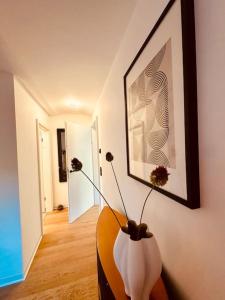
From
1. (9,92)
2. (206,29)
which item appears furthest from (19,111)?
(206,29)

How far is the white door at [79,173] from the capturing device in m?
3.25

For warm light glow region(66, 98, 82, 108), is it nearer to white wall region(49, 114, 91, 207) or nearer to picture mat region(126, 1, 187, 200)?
white wall region(49, 114, 91, 207)

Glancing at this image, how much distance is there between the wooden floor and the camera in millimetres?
1635

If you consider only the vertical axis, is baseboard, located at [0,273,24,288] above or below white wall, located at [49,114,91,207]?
below

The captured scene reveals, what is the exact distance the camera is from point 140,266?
2.10ft

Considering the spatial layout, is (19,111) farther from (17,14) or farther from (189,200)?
(189,200)

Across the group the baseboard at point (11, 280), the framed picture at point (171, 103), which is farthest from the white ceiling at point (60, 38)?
the baseboard at point (11, 280)

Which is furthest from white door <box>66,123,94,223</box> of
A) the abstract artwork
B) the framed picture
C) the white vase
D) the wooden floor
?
the white vase

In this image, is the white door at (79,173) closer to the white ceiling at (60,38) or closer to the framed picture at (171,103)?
the white ceiling at (60,38)

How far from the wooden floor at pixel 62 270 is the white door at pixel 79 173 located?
53 centimetres

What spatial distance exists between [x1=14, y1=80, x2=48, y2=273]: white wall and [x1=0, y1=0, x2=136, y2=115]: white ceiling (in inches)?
12.8

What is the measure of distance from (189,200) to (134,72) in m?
0.81

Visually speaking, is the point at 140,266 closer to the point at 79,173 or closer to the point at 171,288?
the point at 171,288

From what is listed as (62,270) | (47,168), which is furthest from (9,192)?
(47,168)
